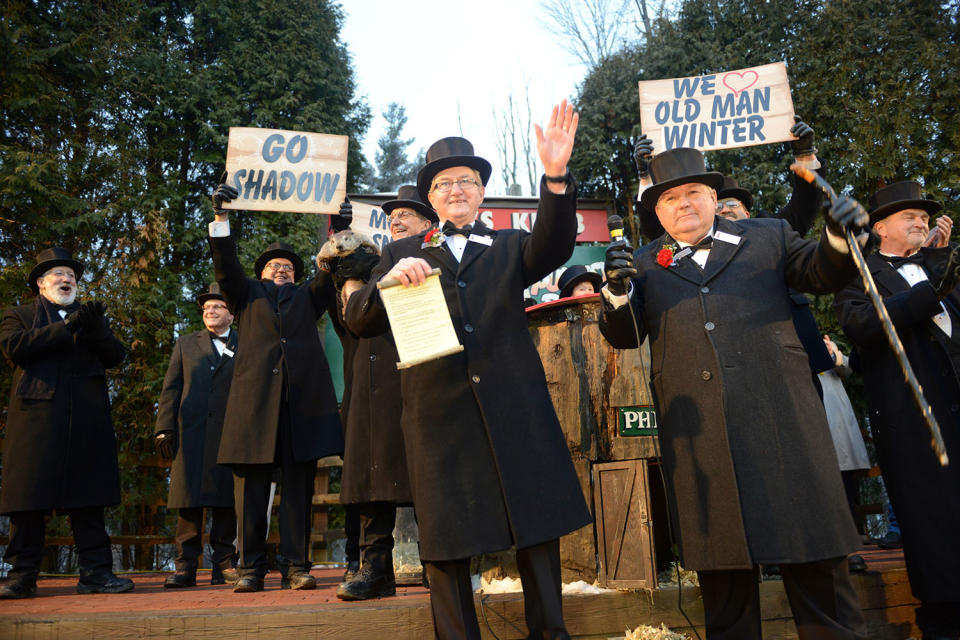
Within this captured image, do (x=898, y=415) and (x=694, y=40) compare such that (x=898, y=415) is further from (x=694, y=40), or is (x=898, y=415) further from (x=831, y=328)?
(x=694, y=40)

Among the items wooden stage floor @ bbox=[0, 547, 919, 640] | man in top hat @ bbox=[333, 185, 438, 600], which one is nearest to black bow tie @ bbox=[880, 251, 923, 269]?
wooden stage floor @ bbox=[0, 547, 919, 640]

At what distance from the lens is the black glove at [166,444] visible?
6426mm

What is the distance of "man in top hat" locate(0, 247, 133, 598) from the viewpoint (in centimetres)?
491

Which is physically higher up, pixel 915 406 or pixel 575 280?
pixel 575 280

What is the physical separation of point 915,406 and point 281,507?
3609 millimetres

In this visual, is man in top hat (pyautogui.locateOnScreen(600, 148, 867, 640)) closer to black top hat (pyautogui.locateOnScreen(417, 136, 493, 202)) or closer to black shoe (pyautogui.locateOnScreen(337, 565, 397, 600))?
black top hat (pyautogui.locateOnScreen(417, 136, 493, 202))

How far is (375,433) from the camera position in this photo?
13.5 ft

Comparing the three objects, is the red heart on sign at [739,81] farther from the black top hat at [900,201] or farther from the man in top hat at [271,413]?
the man in top hat at [271,413]

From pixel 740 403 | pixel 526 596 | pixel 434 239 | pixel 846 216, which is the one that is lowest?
pixel 526 596

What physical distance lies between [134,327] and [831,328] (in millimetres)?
9279

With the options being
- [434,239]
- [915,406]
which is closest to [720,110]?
[915,406]

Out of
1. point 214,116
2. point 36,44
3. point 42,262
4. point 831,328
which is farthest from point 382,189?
point 42,262

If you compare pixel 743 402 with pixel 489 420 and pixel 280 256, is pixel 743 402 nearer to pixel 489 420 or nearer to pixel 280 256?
pixel 489 420

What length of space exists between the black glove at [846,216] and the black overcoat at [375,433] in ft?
7.72
